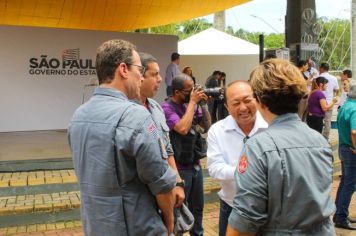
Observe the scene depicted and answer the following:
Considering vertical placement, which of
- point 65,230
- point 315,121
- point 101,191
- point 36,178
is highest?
point 101,191

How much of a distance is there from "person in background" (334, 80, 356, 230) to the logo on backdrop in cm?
778

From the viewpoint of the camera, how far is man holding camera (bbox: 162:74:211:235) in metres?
3.90

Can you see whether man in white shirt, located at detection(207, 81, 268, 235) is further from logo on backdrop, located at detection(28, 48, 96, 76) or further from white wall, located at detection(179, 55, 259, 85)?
white wall, located at detection(179, 55, 259, 85)

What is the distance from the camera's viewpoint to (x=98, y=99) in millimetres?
2277

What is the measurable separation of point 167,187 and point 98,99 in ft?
1.84

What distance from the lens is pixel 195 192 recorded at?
4.20 meters

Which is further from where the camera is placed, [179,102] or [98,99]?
[179,102]

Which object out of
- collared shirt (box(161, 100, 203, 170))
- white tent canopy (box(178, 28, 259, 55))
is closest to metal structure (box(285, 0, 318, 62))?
white tent canopy (box(178, 28, 259, 55))

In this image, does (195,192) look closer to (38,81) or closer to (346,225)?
(346,225)

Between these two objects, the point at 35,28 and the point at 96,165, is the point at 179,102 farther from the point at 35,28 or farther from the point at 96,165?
the point at 35,28

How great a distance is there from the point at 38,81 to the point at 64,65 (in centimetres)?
77

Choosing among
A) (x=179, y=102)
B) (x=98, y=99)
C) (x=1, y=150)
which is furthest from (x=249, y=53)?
(x=98, y=99)

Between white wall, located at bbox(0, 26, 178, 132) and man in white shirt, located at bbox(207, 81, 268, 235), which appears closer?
man in white shirt, located at bbox(207, 81, 268, 235)

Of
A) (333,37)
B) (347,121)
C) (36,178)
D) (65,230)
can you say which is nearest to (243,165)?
(347,121)
